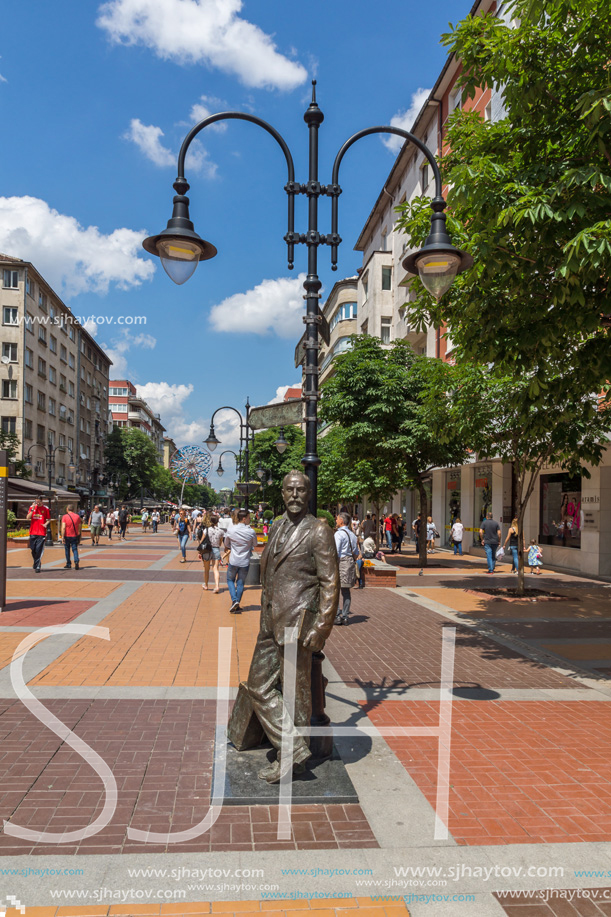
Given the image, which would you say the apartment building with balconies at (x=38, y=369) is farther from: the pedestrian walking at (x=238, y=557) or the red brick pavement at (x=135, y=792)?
the red brick pavement at (x=135, y=792)

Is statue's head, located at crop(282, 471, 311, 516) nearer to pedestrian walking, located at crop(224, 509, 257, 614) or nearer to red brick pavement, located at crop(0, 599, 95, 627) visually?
red brick pavement, located at crop(0, 599, 95, 627)

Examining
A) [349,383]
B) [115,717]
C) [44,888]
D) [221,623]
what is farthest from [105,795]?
[349,383]

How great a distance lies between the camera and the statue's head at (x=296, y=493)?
4.57m

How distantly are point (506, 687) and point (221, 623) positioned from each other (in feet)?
15.2

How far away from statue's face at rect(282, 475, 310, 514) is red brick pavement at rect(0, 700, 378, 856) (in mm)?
1881

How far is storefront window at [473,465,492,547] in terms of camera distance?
24797 millimetres

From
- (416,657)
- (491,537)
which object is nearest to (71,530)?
(416,657)

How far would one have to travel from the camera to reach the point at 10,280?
47.1 metres

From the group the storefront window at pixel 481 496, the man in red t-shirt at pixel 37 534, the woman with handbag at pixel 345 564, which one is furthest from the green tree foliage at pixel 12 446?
the woman with handbag at pixel 345 564

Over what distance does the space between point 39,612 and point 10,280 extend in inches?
1721

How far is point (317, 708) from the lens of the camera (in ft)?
15.7

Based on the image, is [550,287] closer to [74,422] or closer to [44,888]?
[44,888]

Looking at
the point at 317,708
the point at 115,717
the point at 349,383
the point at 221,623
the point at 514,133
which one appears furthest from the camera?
the point at 349,383

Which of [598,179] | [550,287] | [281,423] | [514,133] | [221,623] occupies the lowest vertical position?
[221,623]
